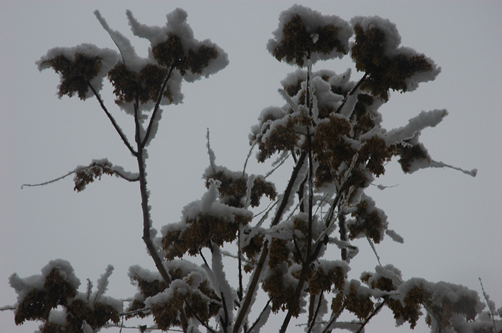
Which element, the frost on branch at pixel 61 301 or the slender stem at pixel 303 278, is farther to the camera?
the frost on branch at pixel 61 301

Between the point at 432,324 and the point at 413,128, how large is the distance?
1488 millimetres

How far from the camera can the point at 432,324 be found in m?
2.48

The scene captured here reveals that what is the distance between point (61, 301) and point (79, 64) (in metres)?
2.24

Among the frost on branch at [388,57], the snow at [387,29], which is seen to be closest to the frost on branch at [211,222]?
the frost on branch at [388,57]

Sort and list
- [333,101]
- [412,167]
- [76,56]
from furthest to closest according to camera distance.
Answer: [412,167], [76,56], [333,101]

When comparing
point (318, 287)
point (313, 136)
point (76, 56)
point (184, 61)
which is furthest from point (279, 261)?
point (76, 56)

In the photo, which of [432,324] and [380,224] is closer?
[432,324]

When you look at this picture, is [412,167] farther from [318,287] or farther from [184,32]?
[184,32]

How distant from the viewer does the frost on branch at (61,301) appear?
2895 mm

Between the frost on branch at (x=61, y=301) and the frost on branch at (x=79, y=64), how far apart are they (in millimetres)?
1731

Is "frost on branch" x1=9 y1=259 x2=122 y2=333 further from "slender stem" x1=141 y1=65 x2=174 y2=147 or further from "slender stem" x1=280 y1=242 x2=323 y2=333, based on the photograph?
"slender stem" x1=280 y1=242 x2=323 y2=333

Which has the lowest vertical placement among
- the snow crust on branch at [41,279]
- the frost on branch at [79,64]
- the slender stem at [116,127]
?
the snow crust on branch at [41,279]

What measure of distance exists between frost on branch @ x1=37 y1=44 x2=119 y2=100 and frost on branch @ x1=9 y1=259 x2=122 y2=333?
173cm

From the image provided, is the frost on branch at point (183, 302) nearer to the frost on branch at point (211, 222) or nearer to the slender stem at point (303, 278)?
the frost on branch at point (211, 222)
